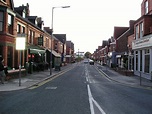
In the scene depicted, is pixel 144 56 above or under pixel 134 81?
above

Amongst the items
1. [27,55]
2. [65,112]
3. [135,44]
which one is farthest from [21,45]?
[135,44]

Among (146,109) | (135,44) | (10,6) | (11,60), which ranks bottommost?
(146,109)

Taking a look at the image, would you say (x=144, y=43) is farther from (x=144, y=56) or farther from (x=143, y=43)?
(x=144, y=56)

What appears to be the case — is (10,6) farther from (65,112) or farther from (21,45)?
(65,112)

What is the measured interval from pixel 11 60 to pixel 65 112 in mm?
17509

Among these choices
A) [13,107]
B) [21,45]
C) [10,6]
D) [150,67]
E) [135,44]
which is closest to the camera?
[13,107]

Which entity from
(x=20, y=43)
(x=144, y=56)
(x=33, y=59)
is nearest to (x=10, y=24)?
(x=20, y=43)

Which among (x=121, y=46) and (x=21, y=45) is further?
(x=121, y=46)

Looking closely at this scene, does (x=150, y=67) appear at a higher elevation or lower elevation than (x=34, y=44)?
lower

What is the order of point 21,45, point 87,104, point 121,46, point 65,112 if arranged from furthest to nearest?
point 121,46
point 21,45
point 87,104
point 65,112

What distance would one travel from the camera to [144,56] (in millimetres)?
25547

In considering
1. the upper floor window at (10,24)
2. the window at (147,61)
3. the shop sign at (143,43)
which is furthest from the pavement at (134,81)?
the upper floor window at (10,24)

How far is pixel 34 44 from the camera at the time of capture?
1358 inches

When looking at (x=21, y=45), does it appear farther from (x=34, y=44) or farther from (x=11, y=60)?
(x=34, y=44)
